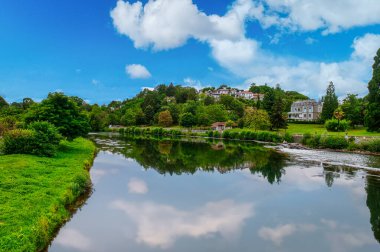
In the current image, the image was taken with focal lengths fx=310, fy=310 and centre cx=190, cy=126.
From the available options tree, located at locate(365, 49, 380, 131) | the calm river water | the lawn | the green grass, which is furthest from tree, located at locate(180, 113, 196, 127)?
the green grass

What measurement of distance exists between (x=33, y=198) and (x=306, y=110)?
108038mm

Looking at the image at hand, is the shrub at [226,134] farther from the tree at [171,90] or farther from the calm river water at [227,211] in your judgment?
the tree at [171,90]

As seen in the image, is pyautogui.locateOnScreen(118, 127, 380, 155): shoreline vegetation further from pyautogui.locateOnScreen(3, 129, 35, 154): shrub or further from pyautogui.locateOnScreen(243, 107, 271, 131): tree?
pyautogui.locateOnScreen(3, 129, 35, 154): shrub

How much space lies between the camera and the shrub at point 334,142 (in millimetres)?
49375

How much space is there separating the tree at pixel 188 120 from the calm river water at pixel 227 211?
70255mm

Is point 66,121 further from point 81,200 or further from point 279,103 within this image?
point 279,103

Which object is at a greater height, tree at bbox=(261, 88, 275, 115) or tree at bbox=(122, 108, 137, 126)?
tree at bbox=(261, 88, 275, 115)

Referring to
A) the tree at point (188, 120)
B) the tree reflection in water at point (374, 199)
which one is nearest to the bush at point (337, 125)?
the tree at point (188, 120)

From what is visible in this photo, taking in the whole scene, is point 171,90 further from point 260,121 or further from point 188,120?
point 260,121

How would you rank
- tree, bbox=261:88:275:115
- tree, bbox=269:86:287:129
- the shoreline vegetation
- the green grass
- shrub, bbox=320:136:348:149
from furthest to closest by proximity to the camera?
tree, bbox=261:88:275:115 < tree, bbox=269:86:287:129 < shrub, bbox=320:136:348:149 < the shoreline vegetation < the green grass

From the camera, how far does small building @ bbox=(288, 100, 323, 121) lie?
107 metres

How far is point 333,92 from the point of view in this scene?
90000 millimetres

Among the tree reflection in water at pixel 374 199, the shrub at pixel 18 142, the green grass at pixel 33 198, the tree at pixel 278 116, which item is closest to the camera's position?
the green grass at pixel 33 198

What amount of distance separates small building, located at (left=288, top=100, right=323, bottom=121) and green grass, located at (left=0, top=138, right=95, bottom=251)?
95.0 metres
